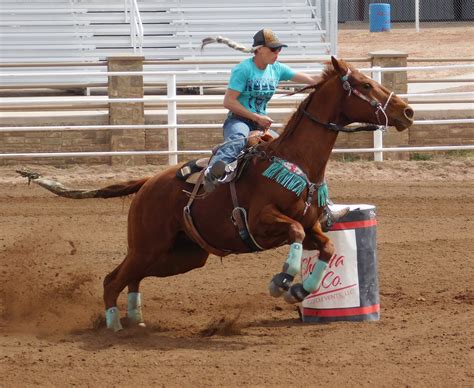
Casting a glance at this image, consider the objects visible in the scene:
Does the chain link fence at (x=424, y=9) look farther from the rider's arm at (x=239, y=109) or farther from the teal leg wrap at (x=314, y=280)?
the teal leg wrap at (x=314, y=280)

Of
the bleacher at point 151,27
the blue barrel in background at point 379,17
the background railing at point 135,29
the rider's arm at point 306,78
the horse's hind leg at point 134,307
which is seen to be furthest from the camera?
the blue barrel in background at point 379,17

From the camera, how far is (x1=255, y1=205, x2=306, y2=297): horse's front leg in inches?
267

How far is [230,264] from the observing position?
10094 millimetres

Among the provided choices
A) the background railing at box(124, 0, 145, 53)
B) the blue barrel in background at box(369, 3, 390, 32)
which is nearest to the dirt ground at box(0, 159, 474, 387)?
the background railing at box(124, 0, 145, 53)

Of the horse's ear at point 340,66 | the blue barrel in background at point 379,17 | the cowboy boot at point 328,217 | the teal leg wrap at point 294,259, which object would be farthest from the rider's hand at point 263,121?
the blue barrel in background at point 379,17

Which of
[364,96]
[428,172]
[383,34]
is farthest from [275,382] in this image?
[383,34]

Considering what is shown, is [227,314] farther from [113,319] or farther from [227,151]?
[227,151]

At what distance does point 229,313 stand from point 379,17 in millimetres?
23060

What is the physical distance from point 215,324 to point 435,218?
15.9 ft

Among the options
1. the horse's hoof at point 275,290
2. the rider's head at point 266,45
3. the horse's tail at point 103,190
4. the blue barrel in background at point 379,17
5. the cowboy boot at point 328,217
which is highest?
the blue barrel in background at point 379,17

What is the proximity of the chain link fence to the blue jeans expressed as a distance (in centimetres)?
2584

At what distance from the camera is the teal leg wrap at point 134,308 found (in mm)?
7973

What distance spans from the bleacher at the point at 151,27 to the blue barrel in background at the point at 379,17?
25.2ft

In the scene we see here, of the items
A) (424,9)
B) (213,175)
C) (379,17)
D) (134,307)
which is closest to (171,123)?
(134,307)
